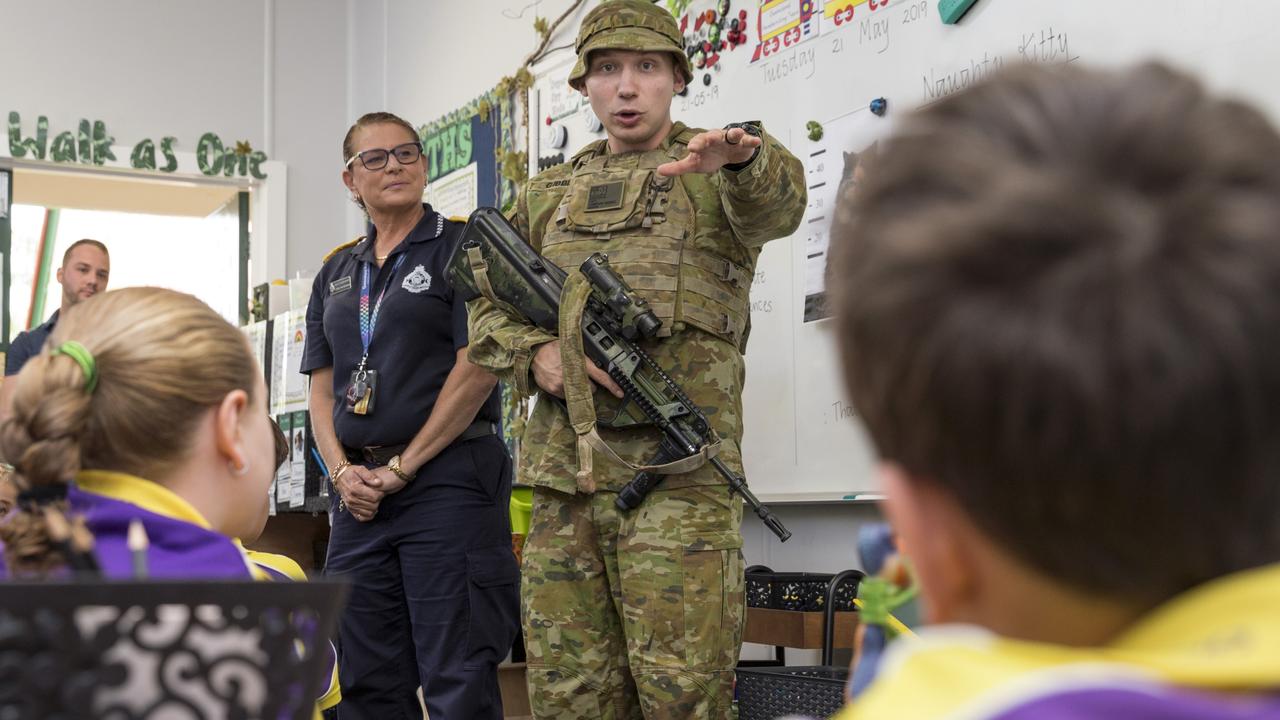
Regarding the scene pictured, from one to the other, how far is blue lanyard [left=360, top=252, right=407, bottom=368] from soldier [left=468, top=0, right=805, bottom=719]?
1.18 feet

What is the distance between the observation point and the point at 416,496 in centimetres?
269

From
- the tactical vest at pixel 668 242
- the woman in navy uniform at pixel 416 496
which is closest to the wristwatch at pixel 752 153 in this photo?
the tactical vest at pixel 668 242

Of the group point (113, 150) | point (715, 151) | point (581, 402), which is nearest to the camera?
point (715, 151)

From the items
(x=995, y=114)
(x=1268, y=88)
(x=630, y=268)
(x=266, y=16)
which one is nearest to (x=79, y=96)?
(x=266, y=16)

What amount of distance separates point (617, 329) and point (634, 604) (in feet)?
1.65

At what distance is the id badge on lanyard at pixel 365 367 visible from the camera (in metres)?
2.75

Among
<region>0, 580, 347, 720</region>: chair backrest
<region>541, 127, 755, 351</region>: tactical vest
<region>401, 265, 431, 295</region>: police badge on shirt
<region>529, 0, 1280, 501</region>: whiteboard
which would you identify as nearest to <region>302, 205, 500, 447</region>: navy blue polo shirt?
<region>401, 265, 431, 295</region>: police badge on shirt

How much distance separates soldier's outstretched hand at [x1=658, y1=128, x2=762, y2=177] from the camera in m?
2.17

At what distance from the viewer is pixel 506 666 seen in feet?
13.3

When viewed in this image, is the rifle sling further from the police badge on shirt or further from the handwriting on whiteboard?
the handwriting on whiteboard

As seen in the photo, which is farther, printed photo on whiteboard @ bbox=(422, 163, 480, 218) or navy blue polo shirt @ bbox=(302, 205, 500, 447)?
printed photo on whiteboard @ bbox=(422, 163, 480, 218)

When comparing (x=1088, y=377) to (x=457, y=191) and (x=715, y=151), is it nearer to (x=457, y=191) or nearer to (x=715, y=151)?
(x=715, y=151)

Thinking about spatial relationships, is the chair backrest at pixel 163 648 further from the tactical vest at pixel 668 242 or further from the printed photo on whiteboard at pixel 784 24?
the printed photo on whiteboard at pixel 784 24

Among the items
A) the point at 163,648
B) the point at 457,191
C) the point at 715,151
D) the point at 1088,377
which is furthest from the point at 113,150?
the point at 1088,377
